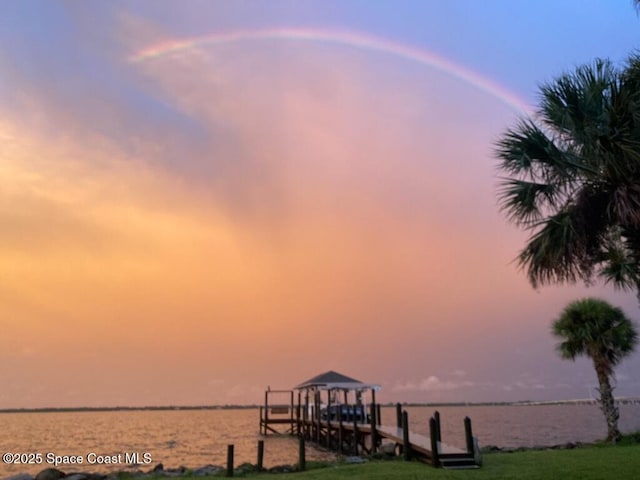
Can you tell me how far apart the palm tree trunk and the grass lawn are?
344 inches

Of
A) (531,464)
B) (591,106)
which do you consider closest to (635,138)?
(591,106)

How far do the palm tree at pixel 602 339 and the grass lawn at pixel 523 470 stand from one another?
9.18m

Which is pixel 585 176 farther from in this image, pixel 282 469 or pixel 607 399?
pixel 607 399

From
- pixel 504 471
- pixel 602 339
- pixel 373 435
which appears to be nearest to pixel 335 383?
pixel 373 435

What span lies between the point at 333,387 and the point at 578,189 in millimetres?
26258

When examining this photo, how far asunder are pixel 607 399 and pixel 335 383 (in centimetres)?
1632

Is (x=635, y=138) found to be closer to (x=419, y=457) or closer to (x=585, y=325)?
(x=419, y=457)

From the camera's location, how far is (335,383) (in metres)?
35.2

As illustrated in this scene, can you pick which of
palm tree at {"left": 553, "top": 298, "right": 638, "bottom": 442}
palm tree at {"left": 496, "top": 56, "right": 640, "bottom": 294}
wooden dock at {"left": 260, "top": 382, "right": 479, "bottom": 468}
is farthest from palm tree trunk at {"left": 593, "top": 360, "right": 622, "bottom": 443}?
palm tree at {"left": 496, "top": 56, "right": 640, "bottom": 294}

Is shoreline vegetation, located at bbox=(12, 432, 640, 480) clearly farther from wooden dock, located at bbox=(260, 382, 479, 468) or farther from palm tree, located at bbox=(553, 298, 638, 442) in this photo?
palm tree, located at bbox=(553, 298, 638, 442)

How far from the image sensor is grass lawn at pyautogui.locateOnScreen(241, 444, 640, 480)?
11.6m

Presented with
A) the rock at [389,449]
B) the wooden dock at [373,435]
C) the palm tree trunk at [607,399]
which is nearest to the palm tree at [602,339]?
the palm tree trunk at [607,399]

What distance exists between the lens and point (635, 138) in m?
10.2

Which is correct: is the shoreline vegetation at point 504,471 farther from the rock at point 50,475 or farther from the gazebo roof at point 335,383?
the gazebo roof at point 335,383
